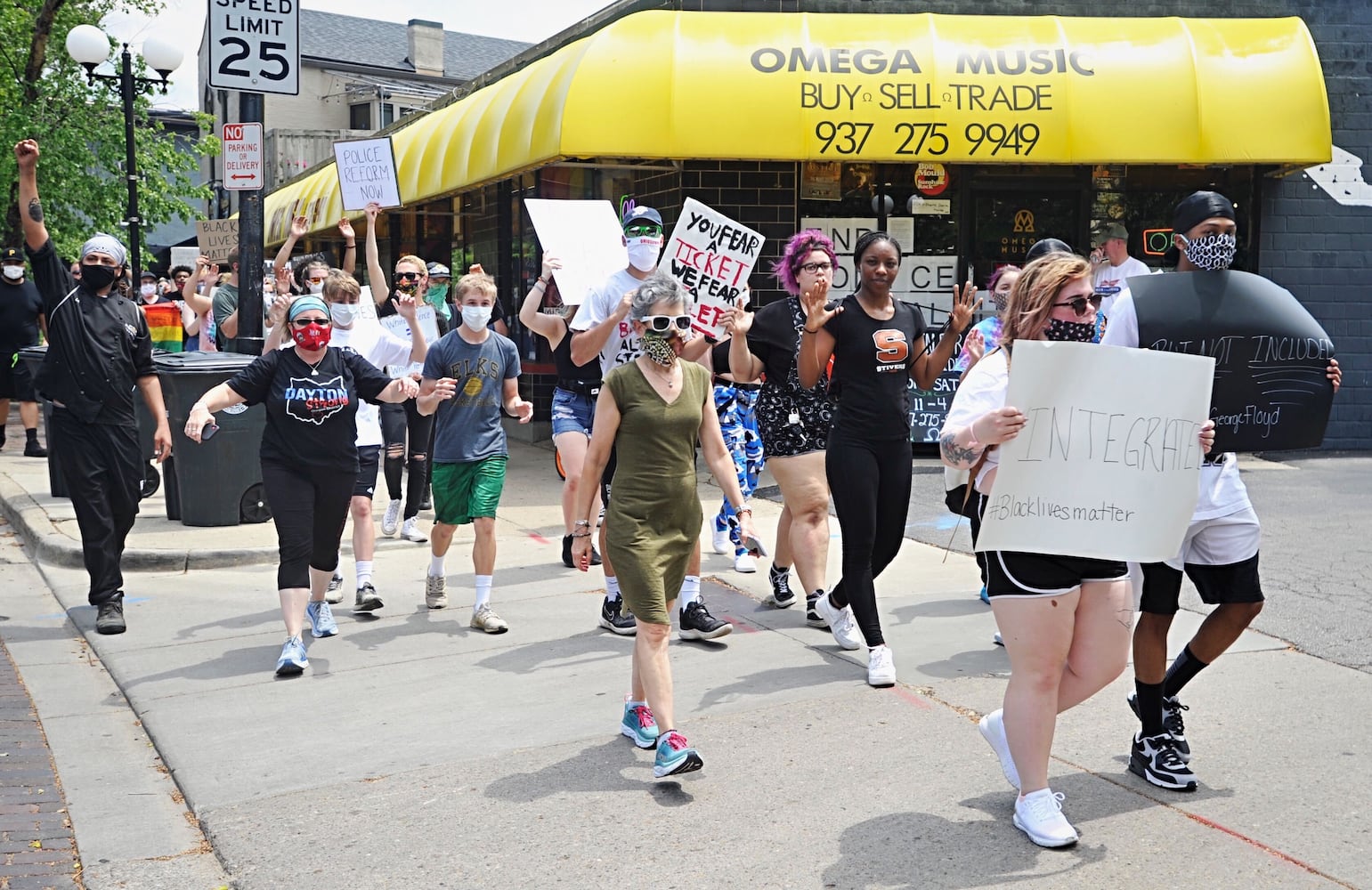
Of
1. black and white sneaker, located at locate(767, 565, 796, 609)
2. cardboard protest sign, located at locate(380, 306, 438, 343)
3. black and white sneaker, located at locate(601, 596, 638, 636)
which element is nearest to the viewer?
black and white sneaker, located at locate(601, 596, 638, 636)

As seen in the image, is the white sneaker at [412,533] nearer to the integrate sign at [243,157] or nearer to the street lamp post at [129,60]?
the integrate sign at [243,157]

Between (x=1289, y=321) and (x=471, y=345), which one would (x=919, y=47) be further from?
(x=1289, y=321)

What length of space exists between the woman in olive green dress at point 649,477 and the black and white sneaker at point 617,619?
1.73 m

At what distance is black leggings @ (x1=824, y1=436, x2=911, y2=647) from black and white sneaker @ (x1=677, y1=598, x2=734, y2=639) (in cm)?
72

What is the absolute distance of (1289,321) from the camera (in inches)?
176

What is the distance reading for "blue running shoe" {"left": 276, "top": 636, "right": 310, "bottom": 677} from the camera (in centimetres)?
612

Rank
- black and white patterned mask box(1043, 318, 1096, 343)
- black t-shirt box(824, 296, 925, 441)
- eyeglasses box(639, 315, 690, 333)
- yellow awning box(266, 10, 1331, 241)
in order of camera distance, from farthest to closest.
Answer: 1. yellow awning box(266, 10, 1331, 241)
2. black t-shirt box(824, 296, 925, 441)
3. eyeglasses box(639, 315, 690, 333)
4. black and white patterned mask box(1043, 318, 1096, 343)

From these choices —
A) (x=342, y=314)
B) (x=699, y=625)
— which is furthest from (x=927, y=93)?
(x=699, y=625)

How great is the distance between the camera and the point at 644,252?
6.85 metres

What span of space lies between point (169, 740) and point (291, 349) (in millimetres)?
Result: 1968

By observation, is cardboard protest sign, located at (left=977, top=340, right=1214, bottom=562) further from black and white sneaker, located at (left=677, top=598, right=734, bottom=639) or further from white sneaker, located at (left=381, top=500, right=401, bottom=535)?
white sneaker, located at (left=381, top=500, right=401, bottom=535)

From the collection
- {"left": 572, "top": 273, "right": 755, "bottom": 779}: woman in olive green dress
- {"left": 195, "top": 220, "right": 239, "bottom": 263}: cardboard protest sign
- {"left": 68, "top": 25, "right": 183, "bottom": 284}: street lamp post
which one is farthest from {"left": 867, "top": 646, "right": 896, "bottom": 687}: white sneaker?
{"left": 68, "top": 25, "right": 183, "bottom": 284}: street lamp post

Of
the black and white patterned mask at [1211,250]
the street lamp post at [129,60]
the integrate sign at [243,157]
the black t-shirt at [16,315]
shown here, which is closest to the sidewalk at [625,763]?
the black and white patterned mask at [1211,250]

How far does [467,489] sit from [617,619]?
3.54 ft
